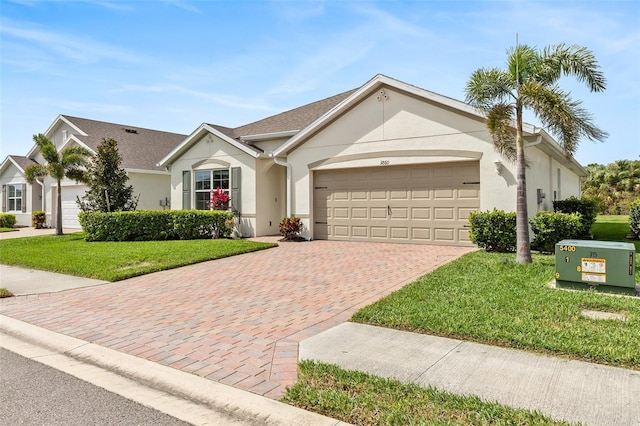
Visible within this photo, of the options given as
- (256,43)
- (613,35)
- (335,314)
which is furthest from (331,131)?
(335,314)

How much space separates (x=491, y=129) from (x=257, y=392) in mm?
8229

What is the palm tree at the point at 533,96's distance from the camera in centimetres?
824

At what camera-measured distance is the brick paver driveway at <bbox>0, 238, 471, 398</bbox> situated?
4254mm

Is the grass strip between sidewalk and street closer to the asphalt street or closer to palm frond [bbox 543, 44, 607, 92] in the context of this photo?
the asphalt street

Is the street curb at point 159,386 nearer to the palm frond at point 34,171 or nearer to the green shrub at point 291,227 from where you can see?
the green shrub at point 291,227

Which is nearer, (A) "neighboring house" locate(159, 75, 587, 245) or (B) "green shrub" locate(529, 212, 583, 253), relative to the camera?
(B) "green shrub" locate(529, 212, 583, 253)

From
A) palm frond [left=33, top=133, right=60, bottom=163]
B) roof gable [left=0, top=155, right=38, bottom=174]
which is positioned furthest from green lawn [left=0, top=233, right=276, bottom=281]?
roof gable [left=0, top=155, right=38, bottom=174]

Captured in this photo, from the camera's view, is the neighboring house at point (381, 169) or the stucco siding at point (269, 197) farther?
the stucco siding at point (269, 197)

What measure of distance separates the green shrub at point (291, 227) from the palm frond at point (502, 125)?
759 centimetres

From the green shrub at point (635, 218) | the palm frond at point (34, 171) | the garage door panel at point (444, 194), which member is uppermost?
the palm frond at point (34, 171)

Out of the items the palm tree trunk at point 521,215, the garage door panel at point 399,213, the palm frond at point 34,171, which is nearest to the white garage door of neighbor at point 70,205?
the palm frond at point 34,171

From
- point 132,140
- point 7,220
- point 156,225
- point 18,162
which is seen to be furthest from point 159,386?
point 18,162

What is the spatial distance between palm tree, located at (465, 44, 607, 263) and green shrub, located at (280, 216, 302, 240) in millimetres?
7675

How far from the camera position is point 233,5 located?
367 inches
